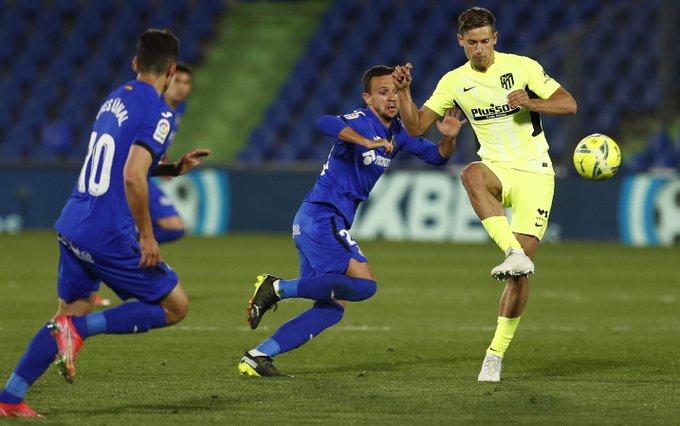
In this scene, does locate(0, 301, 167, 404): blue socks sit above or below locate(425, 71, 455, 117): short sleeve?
below

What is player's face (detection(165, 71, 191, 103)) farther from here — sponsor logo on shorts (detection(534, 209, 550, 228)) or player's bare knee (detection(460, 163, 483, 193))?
sponsor logo on shorts (detection(534, 209, 550, 228))

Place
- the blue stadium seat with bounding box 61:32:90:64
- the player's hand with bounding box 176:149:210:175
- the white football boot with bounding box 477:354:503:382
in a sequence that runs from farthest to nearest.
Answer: the blue stadium seat with bounding box 61:32:90:64 < the white football boot with bounding box 477:354:503:382 < the player's hand with bounding box 176:149:210:175

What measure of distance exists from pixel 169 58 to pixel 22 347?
3252 millimetres

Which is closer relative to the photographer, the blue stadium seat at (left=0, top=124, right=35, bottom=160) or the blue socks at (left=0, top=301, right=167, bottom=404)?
the blue socks at (left=0, top=301, right=167, bottom=404)

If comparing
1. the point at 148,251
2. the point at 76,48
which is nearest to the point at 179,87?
the point at 148,251

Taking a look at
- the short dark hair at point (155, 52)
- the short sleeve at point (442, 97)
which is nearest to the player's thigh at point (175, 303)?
the short dark hair at point (155, 52)

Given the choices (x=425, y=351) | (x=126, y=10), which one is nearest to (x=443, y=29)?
(x=126, y=10)

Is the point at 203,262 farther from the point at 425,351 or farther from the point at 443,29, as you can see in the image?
the point at 443,29

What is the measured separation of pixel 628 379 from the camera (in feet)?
24.2

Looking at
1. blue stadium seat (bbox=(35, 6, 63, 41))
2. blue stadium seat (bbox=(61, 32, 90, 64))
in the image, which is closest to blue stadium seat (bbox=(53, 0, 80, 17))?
blue stadium seat (bbox=(35, 6, 63, 41))

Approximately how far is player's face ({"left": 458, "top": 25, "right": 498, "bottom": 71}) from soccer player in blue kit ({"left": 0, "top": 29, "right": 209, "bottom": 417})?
2.21 m

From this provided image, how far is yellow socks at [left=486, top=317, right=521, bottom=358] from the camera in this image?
24.3 feet

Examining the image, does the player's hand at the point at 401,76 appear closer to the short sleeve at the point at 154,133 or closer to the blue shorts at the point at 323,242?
the blue shorts at the point at 323,242

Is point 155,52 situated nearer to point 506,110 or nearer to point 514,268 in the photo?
point 514,268
